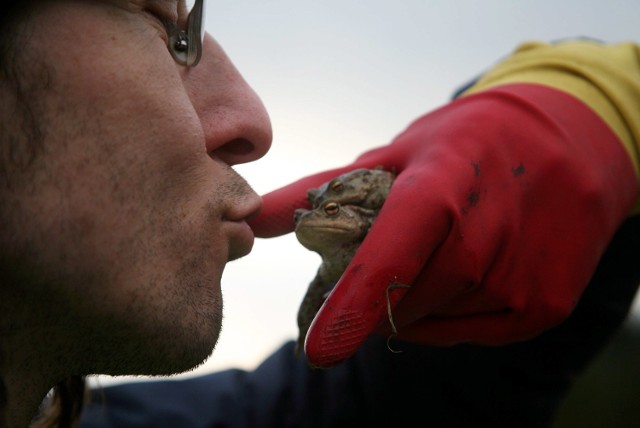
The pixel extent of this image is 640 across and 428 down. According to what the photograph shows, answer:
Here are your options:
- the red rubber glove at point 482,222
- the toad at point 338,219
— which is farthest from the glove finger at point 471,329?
the toad at point 338,219

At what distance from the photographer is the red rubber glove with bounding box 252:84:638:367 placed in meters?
1.37

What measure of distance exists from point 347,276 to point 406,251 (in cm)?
15

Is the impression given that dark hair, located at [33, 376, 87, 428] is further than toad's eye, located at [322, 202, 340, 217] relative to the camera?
Yes

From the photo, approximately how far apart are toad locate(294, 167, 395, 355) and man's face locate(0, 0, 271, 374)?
9.2 inches

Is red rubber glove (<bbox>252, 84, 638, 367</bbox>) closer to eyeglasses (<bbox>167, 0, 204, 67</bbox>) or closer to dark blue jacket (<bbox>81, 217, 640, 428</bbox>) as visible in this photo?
dark blue jacket (<bbox>81, 217, 640, 428</bbox>)

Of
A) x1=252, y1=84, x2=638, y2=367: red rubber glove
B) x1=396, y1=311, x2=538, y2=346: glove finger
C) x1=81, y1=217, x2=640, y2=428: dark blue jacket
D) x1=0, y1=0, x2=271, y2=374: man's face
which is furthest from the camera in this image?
x1=81, y1=217, x2=640, y2=428: dark blue jacket

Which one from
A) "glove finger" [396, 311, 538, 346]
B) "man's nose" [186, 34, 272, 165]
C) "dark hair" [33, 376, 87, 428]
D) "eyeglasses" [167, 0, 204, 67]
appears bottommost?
"dark hair" [33, 376, 87, 428]

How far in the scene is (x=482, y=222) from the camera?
1.51m

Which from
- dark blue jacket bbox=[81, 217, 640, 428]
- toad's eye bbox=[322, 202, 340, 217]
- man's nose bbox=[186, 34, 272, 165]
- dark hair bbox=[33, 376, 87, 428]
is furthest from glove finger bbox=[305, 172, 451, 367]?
dark hair bbox=[33, 376, 87, 428]

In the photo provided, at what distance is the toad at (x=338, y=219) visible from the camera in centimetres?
165

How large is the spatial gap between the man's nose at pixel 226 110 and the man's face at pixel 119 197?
0.4 inches

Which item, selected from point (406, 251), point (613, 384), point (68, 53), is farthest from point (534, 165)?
point (613, 384)

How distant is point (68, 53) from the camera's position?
4.18 ft

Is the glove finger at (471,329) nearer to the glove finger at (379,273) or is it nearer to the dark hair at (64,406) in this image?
the glove finger at (379,273)
